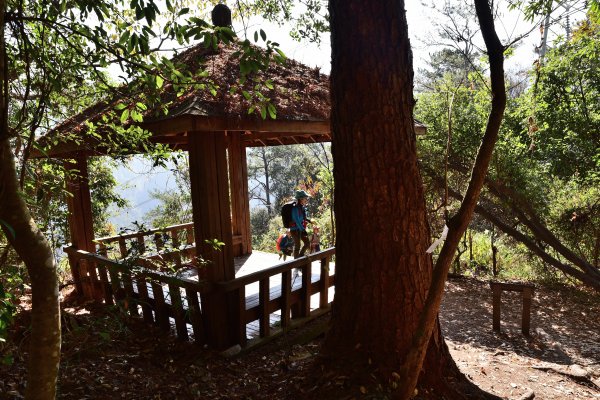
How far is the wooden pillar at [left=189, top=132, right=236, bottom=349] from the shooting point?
14.4 feet

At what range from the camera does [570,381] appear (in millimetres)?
4359

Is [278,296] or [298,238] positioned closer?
[278,296]

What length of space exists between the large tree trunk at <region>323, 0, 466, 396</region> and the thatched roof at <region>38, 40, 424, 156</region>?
91 cm

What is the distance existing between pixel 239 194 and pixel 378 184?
19.4 feet

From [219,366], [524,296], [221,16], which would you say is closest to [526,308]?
[524,296]

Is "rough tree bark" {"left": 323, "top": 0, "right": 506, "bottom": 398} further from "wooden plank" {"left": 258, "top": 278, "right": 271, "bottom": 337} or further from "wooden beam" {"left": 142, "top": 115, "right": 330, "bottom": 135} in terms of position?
"wooden plank" {"left": 258, "top": 278, "right": 271, "bottom": 337}

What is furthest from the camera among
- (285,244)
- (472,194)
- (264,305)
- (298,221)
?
(285,244)

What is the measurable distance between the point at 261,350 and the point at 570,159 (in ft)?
28.1

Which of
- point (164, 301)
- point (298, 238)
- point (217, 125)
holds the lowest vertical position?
point (164, 301)

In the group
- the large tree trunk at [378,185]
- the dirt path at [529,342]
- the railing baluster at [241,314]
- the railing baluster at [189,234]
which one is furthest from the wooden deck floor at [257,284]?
the large tree trunk at [378,185]

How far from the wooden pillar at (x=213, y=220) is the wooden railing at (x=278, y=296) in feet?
0.43

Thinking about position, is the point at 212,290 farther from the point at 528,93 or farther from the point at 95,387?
the point at 528,93

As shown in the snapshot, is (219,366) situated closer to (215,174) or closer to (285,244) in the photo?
(215,174)

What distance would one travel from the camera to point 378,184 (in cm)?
284
